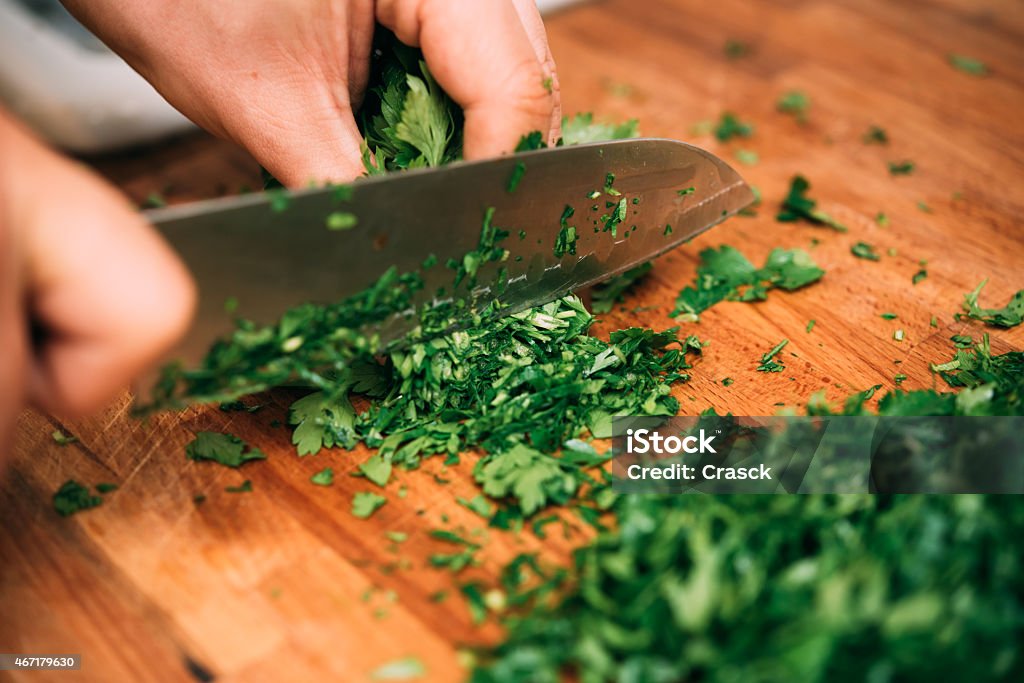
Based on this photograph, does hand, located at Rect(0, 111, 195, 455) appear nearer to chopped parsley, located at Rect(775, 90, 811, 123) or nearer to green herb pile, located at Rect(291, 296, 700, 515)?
green herb pile, located at Rect(291, 296, 700, 515)

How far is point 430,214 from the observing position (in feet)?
5.63

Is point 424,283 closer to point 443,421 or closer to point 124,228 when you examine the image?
point 443,421

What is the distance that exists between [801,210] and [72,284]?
6.70 feet

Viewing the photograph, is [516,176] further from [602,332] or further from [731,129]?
[731,129]

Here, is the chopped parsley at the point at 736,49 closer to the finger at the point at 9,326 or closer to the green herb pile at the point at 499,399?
the green herb pile at the point at 499,399

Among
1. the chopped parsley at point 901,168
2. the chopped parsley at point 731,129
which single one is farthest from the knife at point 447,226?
the chopped parsley at point 901,168

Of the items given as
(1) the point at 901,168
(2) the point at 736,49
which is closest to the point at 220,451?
(1) the point at 901,168

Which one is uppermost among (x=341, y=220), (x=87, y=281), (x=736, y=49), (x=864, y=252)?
(x=87, y=281)

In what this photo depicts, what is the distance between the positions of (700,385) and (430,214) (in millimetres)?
811

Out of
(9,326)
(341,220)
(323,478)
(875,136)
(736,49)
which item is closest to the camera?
(9,326)

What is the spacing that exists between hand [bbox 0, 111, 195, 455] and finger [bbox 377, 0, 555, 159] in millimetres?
751

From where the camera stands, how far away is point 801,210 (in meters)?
2.53

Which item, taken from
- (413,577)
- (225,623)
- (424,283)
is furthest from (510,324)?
(225,623)

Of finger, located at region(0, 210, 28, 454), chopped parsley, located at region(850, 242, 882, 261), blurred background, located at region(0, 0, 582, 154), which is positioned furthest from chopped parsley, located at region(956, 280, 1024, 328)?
blurred background, located at region(0, 0, 582, 154)
